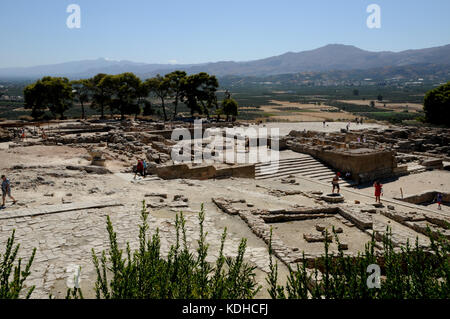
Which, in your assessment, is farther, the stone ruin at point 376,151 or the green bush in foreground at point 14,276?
the stone ruin at point 376,151

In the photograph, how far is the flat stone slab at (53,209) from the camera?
29.4 feet

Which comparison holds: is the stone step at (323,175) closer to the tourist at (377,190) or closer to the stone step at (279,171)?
the stone step at (279,171)

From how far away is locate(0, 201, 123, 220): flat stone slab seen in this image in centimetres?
897

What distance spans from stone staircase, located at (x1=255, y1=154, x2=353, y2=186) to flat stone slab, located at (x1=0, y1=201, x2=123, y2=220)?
931 cm

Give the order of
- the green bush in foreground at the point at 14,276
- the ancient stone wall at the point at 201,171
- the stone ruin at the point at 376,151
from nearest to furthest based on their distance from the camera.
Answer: the green bush in foreground at the point at 14,276, the ancient stone wall at the point at 201,171, the stone ruin at the point at 376,151

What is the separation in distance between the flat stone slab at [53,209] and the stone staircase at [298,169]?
931 centimetres

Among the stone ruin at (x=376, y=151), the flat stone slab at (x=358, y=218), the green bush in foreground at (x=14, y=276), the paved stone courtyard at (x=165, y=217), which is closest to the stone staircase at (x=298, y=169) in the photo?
the stone ruin at (x=376, y=151)

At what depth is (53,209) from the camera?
9375 mm

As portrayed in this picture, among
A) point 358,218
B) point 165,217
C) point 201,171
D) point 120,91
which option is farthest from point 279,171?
point 120,91

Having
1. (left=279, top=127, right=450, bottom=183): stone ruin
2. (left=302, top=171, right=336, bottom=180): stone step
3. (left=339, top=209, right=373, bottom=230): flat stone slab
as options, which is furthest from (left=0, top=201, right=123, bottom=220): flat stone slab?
(left=279, top=127, right=450, bottom=183): stone ruin

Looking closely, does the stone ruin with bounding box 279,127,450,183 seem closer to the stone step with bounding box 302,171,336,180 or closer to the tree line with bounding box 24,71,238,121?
the stone step with bounding box 302,171,336,180

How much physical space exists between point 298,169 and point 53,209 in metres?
13.8

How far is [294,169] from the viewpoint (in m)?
19.7
